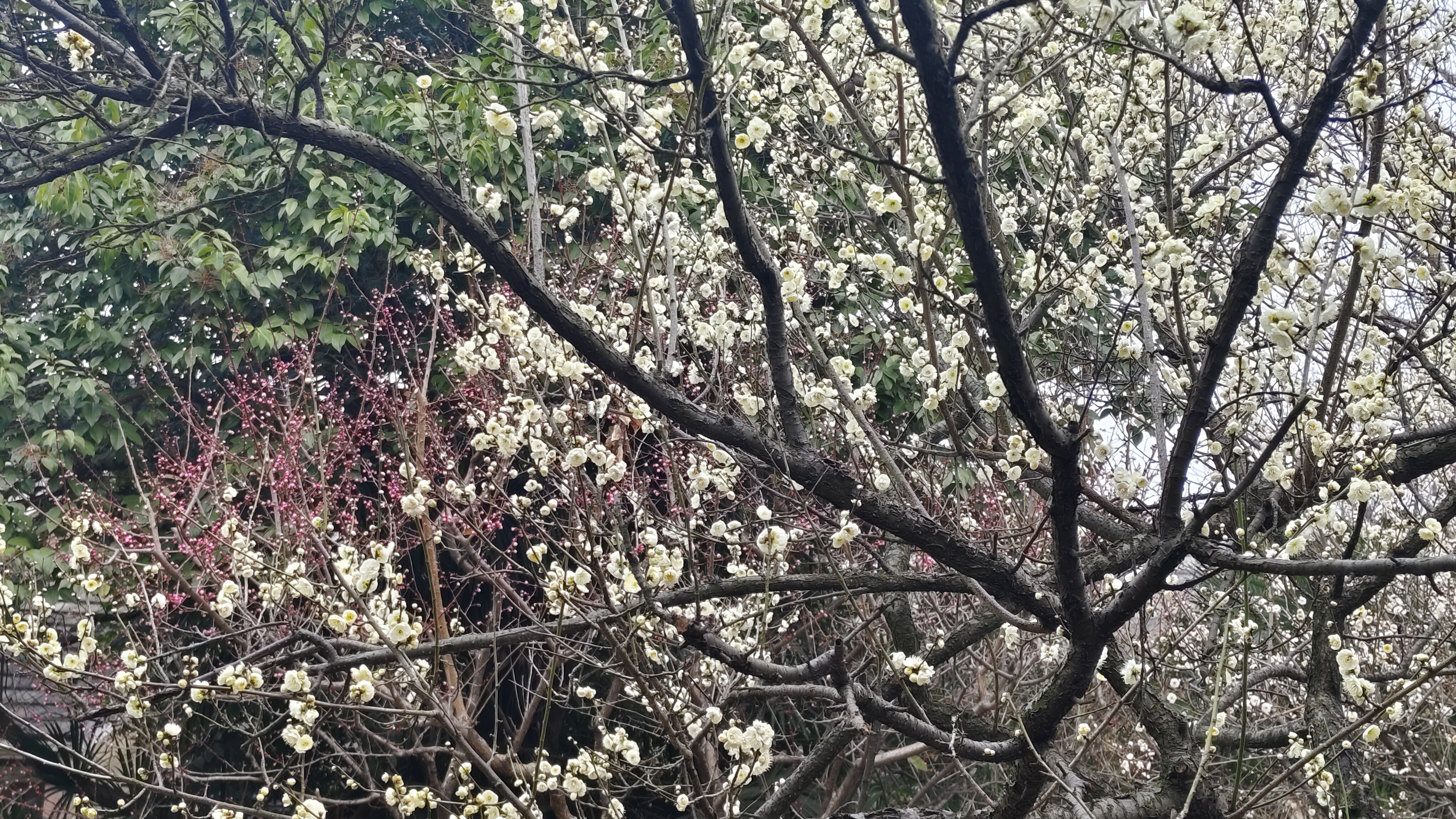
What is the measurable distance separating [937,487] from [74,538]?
340 centimetres

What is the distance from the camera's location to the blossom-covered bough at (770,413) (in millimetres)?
2297

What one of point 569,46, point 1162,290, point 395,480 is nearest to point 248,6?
point 395,480

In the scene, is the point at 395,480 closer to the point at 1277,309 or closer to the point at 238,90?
the point at 238,90

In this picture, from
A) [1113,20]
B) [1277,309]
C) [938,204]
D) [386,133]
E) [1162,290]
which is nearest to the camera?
[1113,20]

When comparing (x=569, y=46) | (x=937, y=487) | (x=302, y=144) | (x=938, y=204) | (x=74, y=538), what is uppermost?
(x=938, y=204)

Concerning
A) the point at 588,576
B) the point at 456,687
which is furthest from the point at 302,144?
the point at 456,687

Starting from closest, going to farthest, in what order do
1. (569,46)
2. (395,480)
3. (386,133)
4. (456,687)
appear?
(569,46), (456,687), (395,480), (386,133)

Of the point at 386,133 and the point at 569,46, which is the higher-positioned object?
the point at 386,133

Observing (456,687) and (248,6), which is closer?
(456,687)

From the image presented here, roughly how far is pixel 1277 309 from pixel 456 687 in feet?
12.5

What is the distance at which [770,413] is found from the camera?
304 centimetres

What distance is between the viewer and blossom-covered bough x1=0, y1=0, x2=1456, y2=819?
2297mm

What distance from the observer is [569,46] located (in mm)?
2807

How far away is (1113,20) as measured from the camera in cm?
149
